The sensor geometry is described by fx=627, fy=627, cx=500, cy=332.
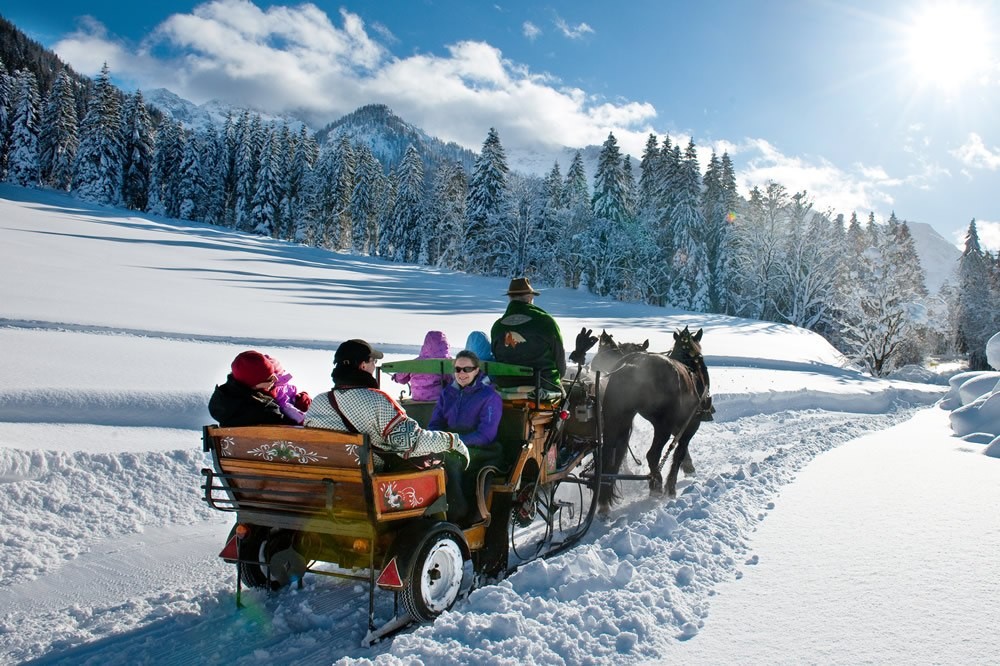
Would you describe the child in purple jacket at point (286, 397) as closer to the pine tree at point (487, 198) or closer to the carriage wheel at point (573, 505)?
the carriage wheel at point (573, 505)

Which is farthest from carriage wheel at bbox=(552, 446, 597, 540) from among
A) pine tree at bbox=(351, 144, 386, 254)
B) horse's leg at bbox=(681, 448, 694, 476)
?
pine tree at bbox=(351, 144, 386, 254)

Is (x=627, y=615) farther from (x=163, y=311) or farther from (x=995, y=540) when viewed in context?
(x=163, y=311)

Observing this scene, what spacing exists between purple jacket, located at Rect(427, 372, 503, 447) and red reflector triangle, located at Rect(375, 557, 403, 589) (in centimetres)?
141

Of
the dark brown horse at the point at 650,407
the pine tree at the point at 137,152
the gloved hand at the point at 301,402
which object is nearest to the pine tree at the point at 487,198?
the pine tree at the point at 137,152

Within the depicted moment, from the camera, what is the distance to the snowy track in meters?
3.72

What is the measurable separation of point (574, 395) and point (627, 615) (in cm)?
327

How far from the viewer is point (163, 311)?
14633mm

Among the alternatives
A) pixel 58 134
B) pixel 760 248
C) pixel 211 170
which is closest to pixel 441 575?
pixel 760 248

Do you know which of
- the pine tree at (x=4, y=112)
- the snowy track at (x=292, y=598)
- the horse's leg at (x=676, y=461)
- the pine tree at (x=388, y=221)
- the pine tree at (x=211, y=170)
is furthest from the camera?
the pine tree at (x=388, y=221)

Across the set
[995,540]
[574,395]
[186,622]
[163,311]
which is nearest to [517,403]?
[574,395]

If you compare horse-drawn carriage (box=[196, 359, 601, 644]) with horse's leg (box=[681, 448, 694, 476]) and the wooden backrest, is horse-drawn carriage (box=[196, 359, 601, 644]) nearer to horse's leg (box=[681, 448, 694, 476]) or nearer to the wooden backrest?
the wooden backrest

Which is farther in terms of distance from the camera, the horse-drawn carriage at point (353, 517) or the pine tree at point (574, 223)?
the pine tree at point (574, 223)

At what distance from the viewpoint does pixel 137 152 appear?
2463 inches

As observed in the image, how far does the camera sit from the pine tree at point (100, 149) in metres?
56.3
